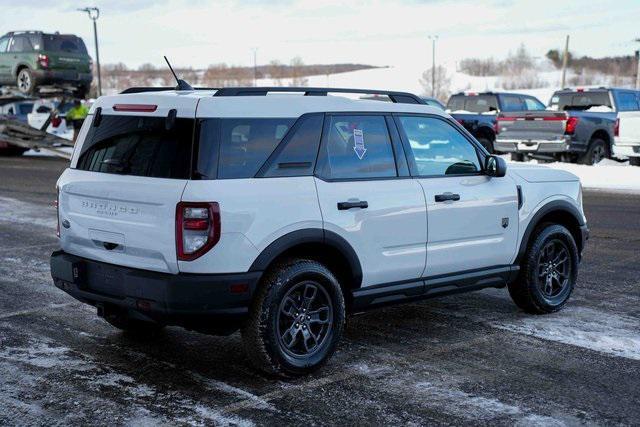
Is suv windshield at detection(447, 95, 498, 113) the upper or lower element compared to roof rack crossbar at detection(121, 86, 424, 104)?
lower

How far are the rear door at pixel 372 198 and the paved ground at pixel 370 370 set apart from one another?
670 mm

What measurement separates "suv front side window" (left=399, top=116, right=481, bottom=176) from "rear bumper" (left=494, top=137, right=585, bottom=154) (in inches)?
540

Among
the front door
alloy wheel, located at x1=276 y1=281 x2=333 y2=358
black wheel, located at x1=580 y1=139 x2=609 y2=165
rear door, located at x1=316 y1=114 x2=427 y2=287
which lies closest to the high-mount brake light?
rear door, located at x1=316 y1=114 x2=427 y2=287

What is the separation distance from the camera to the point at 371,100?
6086 millimetres

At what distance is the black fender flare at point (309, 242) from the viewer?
5164 millimetres

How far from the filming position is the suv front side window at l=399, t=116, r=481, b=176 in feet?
20.2

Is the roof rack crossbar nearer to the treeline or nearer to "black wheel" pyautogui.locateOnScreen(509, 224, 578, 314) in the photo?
"black wheel" pyautogui.locateOnScreen(509, 224, 578, 314)

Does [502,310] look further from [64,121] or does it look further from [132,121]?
[64,121]

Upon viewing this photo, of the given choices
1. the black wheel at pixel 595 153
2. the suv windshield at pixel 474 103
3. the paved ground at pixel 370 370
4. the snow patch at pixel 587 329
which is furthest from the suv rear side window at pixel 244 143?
the suv windshield at pixel 474 103

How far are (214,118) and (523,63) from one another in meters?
172

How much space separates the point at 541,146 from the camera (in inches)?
782

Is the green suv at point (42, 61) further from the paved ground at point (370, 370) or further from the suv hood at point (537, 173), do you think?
the suv hood at point (537, 173)

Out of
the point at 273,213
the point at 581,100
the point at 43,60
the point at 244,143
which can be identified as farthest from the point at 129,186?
the point at 43,60

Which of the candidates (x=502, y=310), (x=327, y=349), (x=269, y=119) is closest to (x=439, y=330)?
(x=502, y=310)
